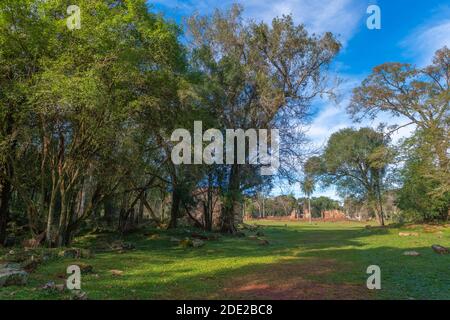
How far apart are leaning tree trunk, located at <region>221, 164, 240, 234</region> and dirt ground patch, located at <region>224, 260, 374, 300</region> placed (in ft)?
44.8

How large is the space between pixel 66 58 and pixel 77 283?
864cm

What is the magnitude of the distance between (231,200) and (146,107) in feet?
37.3

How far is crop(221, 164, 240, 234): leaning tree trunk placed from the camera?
84.7 ft

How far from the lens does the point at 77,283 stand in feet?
28.4

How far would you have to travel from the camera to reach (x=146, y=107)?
53.9 feet

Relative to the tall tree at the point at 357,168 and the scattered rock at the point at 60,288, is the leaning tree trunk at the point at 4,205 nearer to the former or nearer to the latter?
the scattered rock at the point at 60,288

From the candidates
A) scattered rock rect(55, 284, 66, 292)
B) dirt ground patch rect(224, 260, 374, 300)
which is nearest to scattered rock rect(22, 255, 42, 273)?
scattered rock rect(55, 284, 66, 292)

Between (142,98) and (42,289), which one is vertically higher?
(142,98)

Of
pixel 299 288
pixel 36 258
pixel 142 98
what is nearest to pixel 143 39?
pixel 142 98

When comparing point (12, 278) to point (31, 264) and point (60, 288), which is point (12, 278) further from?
point (31, 264)

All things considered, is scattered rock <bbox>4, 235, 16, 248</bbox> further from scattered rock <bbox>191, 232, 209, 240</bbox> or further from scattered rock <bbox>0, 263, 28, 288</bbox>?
scattered rock <bbox>0, 263, 28, 288</bbox>

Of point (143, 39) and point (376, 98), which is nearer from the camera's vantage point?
point (143, 39)
